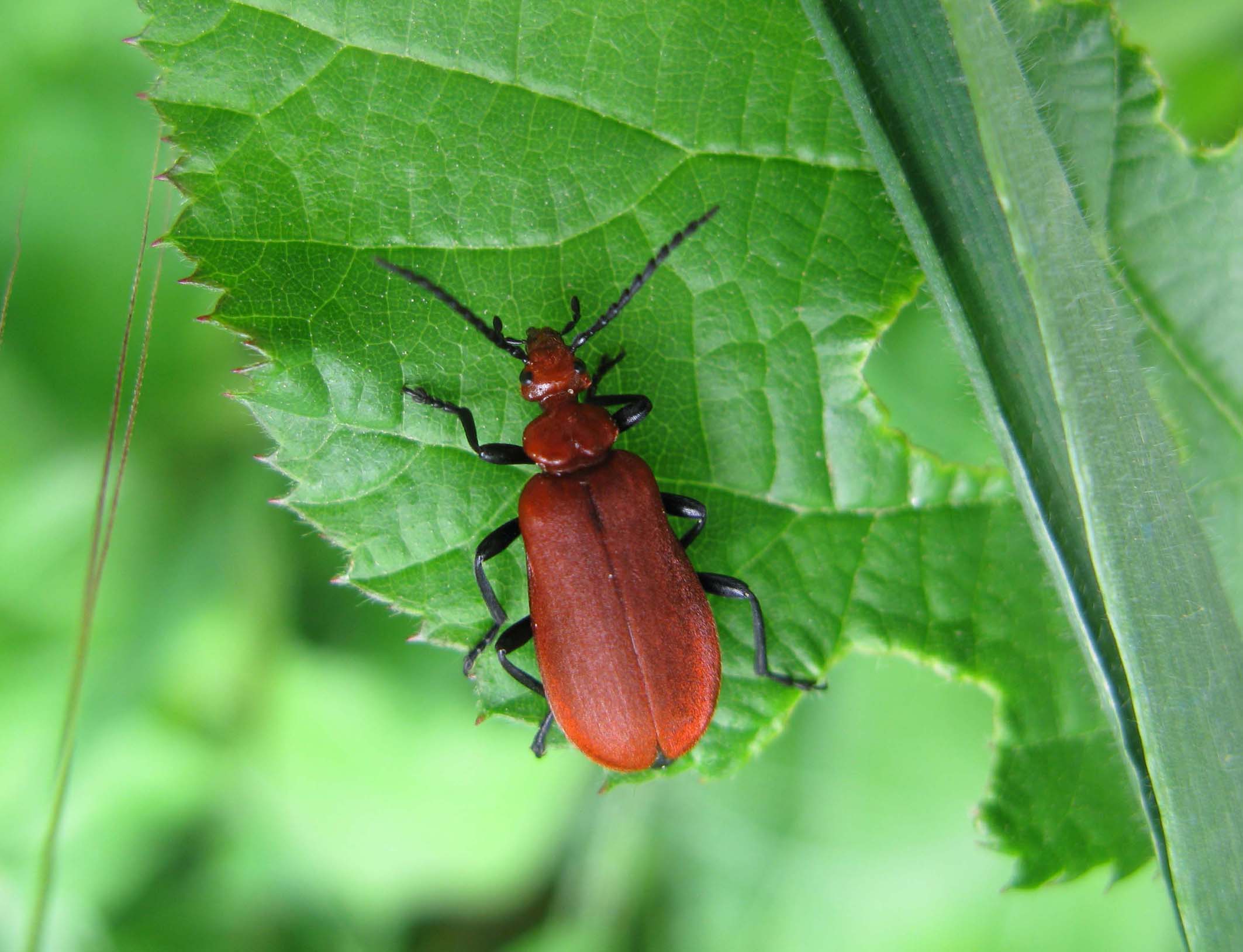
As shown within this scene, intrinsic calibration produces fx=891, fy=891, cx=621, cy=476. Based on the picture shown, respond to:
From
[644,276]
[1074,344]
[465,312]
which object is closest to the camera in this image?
[1074,344]

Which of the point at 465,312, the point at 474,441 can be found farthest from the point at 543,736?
the point at 465,312

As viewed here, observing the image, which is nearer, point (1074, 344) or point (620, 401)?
point (1074, 344)

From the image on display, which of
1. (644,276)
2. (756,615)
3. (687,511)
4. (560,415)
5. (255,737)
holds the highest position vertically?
(644,276)

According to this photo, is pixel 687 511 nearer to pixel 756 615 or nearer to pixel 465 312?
pixel 756 615

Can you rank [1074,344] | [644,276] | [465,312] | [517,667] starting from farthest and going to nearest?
1. [517,667]
2. [644,276]
3. [465,312]
4. [1074,344]

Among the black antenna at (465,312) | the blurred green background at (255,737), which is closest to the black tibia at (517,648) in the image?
the black antenna at (465,312)

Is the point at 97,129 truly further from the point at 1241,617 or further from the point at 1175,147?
the point at 1241,617

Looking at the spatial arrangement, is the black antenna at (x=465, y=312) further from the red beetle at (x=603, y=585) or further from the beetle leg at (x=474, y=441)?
the beetle leg at (x=474, y=441)
